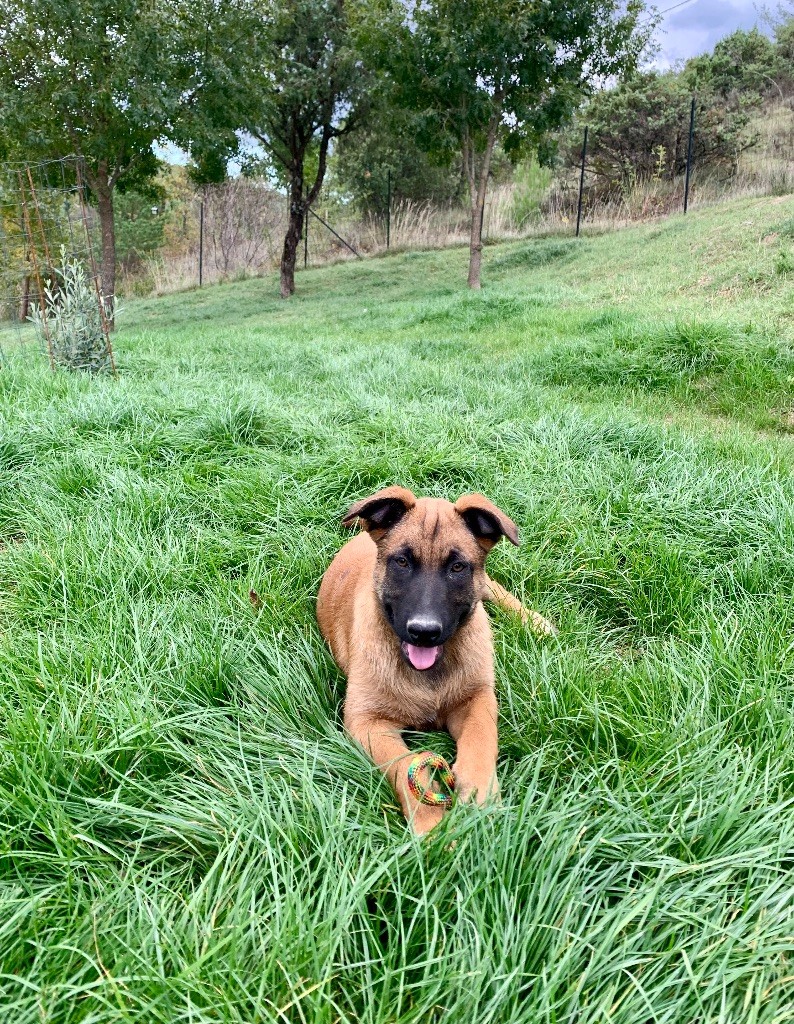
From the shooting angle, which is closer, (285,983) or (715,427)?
(285,983)

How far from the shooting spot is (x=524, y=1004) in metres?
1.28

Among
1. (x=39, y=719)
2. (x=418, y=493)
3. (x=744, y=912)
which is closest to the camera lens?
(x=744, y=912)

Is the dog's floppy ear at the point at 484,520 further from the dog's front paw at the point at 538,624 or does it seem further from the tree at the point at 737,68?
the tree at the point at 737,68

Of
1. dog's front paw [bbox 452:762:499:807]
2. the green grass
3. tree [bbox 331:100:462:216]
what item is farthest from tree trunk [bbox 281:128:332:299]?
dog's front paw [bbox 452:762:499:807]

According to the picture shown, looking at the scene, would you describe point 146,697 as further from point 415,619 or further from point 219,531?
point 219,531

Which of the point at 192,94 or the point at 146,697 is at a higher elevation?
the point at 192,94

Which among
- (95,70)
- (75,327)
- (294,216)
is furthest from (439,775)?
(294,216)

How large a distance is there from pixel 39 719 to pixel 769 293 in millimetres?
9659

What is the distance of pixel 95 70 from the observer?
13867 millimetres

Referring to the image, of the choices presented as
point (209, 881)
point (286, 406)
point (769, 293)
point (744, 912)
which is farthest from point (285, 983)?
point (769, 293)

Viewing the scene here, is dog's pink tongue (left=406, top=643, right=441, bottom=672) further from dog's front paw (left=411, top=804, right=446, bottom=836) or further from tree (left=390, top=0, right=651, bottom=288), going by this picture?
tree (left=390, top=0, right=651, bottom=288)

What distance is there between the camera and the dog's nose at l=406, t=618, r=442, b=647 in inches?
82.9

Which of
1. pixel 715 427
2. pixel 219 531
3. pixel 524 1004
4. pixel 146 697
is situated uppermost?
pixel 715 427

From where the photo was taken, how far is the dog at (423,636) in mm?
2139
